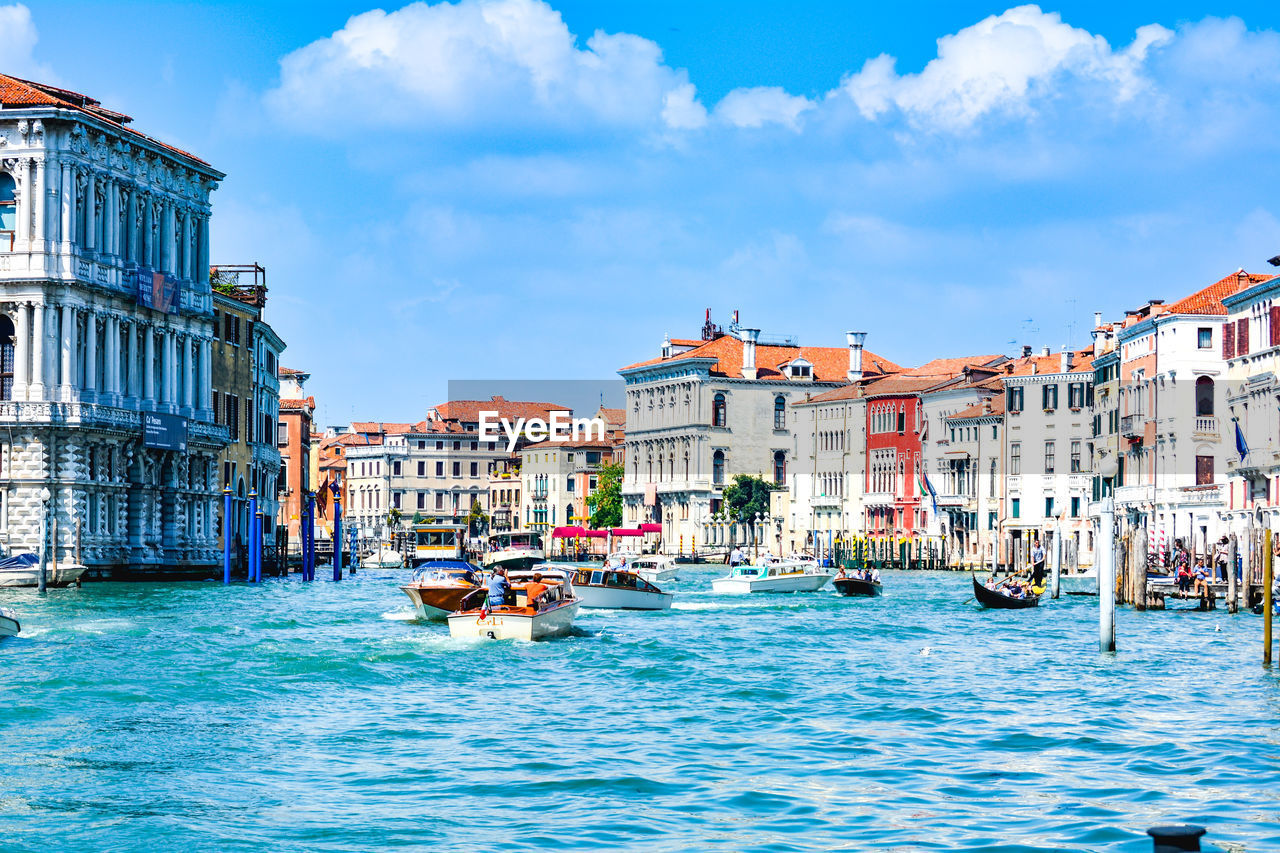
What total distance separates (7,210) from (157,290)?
5.02 meters

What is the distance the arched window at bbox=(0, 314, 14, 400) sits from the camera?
4784 cm

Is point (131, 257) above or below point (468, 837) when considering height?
above

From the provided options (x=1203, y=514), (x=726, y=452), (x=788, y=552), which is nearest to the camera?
(x=1203, y=514)

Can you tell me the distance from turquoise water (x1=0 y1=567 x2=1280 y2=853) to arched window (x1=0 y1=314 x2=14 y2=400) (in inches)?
605

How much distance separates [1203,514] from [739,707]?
137 feet

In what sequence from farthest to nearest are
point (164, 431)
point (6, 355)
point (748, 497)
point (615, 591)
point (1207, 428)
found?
point (748, 497), point (1207, 428), point (164, 431), point (6, 355), point (615, 591)

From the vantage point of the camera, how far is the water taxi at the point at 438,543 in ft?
281

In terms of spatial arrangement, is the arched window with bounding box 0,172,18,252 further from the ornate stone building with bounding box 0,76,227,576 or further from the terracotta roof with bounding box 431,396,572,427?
the terracotta roof with bounding box 431,396,572,427

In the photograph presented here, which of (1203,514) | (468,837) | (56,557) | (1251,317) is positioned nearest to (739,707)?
(468,837)

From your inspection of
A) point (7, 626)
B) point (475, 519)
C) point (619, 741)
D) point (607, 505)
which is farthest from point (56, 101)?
point (475, 519)

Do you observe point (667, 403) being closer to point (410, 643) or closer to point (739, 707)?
point (410, 643)

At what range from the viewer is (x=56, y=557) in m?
45.6

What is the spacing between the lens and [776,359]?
115375 millimetres

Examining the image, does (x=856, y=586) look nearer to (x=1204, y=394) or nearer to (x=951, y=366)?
(x=1204, y=394)
